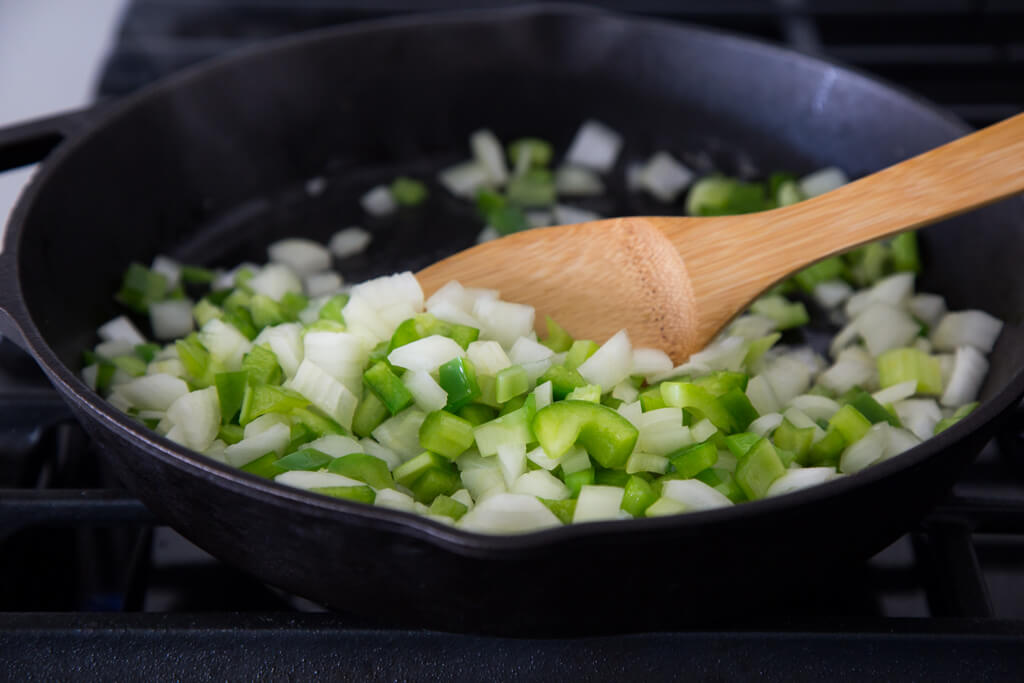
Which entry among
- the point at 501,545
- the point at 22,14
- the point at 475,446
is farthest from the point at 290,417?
the point at 22,14

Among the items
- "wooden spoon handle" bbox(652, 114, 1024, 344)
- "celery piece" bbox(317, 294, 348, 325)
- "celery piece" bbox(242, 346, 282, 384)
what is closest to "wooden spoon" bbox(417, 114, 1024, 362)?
"wooden spoon handle" bbox(652, 114, 1024, 344)

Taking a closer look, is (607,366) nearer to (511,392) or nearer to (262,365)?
(511,392)

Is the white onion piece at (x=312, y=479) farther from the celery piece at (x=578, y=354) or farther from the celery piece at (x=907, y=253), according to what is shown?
the celery piece at (x=907, y=253)

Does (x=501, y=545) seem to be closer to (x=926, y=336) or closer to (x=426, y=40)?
(x=926, y=336)

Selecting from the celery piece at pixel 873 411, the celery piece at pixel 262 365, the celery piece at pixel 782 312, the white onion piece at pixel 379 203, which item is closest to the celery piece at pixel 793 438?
the celery piece at pixel 873 411

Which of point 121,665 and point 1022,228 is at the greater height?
point 1022,228

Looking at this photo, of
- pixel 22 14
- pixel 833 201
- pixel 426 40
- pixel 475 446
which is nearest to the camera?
pixel 475 446

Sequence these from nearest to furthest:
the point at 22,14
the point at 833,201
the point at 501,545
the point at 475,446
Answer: the point at 501,545 < the point at 475,446 < the point at 833,201 < the point at 22,14
